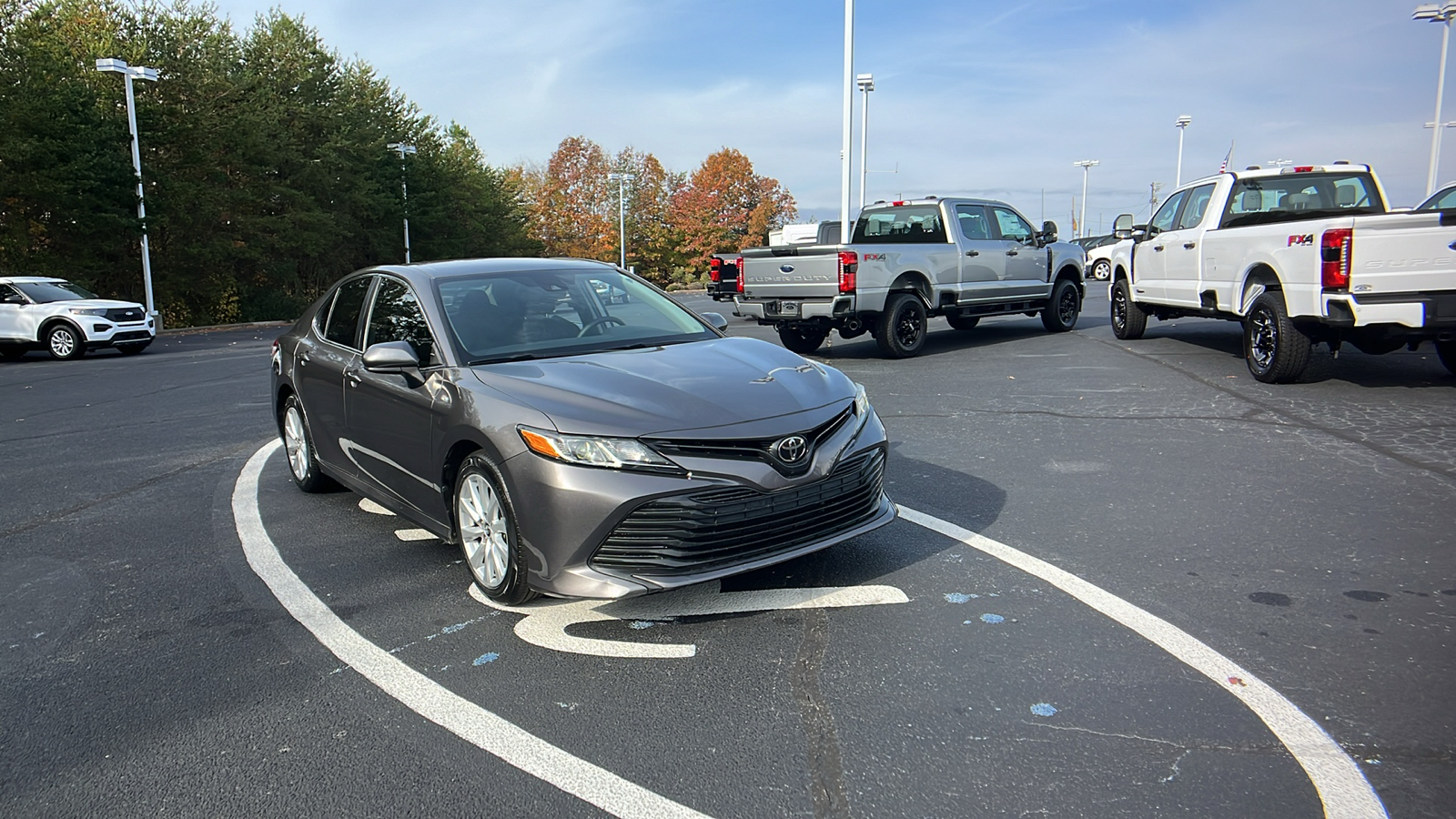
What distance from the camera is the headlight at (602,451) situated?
3.83 metres

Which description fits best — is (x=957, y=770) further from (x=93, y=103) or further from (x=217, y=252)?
(x=217, y=252)

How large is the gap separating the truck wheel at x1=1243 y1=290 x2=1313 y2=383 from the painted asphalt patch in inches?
236

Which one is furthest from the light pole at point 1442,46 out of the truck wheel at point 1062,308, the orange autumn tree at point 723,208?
the orange autumn tree at point 723,208

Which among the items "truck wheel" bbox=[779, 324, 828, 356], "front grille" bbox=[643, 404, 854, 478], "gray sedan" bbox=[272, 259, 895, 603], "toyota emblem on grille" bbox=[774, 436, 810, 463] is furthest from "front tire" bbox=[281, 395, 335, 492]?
"truck wheel" bbox=[779, 324, 828, 356]

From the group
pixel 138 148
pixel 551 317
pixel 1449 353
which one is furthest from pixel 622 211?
pixel 551 317

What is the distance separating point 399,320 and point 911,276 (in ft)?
31.5

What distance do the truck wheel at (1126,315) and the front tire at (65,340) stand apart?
59.2ft

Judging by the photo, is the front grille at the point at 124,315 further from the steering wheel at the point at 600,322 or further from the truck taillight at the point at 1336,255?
the truck taillight at the point at 1336,255

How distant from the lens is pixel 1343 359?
11.4 meters

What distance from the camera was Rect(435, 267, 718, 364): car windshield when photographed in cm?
485

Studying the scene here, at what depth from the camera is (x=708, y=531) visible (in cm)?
386

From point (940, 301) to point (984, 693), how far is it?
11421mm

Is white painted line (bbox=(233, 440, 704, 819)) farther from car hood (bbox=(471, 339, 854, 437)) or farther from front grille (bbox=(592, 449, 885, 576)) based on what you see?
car hood (bbox=(471, 339, 854, 437))

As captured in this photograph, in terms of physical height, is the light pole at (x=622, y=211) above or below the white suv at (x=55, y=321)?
above
